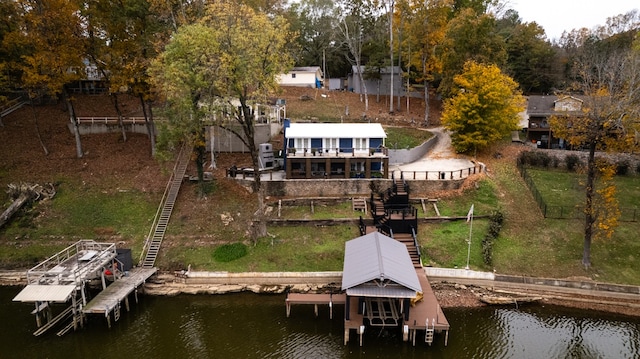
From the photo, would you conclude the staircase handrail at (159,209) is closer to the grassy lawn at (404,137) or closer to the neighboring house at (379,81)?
the grassy lawn at (404,137)

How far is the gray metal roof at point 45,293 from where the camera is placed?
24.8 meters

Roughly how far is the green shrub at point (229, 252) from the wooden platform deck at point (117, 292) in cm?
431

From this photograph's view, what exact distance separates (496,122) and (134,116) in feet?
124

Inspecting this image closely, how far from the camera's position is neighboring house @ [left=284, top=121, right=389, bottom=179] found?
38688 mm

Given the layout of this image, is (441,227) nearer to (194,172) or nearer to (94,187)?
(194,172)

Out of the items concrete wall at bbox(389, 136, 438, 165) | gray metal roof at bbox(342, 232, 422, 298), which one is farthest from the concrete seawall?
concrete wall at bbox(389, 136, 438, 165)

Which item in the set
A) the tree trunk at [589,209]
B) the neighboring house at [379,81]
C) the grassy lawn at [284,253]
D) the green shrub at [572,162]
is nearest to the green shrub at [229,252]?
the grassy lawn at [284,253]

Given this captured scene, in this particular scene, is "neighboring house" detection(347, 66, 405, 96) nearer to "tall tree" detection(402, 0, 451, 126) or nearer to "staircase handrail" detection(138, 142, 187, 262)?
"tall tree" detection(402, 0, 451, 126)

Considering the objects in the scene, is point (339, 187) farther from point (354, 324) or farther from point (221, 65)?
point (354, 324)

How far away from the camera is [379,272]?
944 inches

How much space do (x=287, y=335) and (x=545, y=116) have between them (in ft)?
132

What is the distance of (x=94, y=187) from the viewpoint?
3841cm

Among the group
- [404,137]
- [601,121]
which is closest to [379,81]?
[404,137]

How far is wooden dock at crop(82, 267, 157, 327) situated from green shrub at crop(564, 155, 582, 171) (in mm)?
37943
